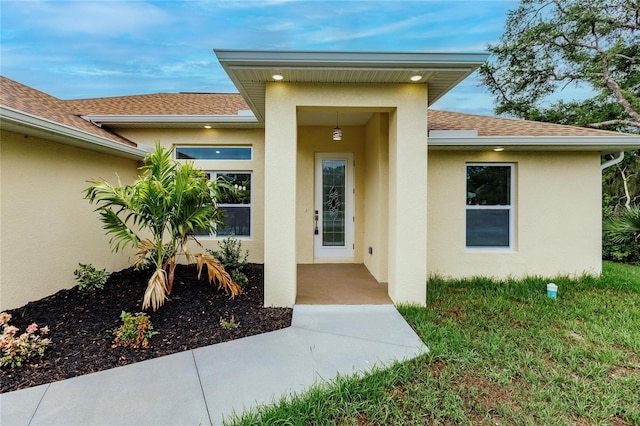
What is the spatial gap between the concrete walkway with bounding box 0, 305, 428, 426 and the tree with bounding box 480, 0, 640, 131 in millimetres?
15749

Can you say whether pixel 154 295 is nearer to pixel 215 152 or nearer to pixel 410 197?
pixel 410 197

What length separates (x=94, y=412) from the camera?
2.32 m

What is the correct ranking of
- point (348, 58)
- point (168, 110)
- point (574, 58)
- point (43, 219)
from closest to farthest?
point (348, 58), point (43, 219), point (168, 110), point (574, 58)

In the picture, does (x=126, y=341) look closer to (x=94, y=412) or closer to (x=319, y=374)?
(x=94, y=412)

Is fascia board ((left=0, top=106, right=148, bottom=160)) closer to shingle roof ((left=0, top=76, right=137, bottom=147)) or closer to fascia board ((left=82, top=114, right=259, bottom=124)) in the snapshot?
shingle roof ((left=0, top=76, right=137, bottom=147))

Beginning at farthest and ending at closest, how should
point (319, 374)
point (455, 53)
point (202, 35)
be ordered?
point (202, 35) → point (455, 53) → point (319, 374)

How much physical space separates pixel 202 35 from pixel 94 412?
12.9 m

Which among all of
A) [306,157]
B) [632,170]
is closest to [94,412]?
[306,157]

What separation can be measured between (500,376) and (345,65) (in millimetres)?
3967

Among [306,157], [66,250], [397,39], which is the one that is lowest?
[66,250]

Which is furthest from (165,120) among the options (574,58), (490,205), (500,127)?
(574,58)

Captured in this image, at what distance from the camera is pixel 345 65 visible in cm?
385

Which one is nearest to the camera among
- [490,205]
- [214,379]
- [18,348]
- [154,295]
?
[214,379]

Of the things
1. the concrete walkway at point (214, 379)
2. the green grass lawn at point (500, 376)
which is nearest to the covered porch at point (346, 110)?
the concrete walkway at point (214, 379)
